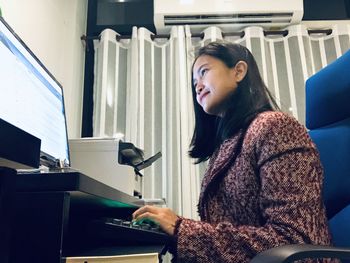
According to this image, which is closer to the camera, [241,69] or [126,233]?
[126,233]

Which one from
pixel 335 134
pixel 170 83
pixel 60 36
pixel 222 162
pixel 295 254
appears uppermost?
pixel 60 36

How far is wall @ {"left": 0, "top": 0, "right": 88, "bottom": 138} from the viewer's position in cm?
173

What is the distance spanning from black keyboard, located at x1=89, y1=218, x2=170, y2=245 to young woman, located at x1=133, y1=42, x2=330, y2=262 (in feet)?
0.19

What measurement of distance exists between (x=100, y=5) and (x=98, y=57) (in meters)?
0.51

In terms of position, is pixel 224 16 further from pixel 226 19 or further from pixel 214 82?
pixel 214 82

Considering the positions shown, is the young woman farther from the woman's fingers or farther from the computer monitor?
the computer monitor

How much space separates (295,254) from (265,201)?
24cm

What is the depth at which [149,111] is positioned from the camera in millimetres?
2309

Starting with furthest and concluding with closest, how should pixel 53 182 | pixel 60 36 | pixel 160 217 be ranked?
pixel 60 36 → pixel 160 217 → pixel 53 182

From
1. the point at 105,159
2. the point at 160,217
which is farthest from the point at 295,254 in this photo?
the point at 105,159

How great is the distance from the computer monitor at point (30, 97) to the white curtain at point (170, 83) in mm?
916

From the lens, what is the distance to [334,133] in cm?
120

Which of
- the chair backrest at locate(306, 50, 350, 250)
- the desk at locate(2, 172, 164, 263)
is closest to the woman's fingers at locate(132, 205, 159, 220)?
the desk at locate(2, 172, 164, 263)

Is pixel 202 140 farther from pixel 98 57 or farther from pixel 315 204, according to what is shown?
pixel 98 57
